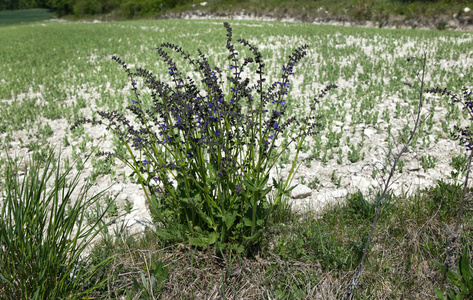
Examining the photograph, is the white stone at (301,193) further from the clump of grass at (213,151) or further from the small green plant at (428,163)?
the small green plant at (428,163)

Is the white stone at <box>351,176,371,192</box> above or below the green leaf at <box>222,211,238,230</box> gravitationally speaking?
below

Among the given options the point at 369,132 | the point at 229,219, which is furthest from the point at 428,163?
the point at 229,219

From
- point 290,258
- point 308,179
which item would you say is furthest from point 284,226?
point 308,179

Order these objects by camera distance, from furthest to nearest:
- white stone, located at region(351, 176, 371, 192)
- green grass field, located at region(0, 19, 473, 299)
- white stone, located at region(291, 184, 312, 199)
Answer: white stone, located at region(351, 176, 371, 192)
white stone, located at region(291, 184, 312, 199)
green grass field, located at region(0, 19, 473, 299)

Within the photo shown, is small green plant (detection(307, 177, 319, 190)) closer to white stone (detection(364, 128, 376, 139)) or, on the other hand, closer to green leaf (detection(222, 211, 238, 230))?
white stone (detection(364, 128, 376, 139))

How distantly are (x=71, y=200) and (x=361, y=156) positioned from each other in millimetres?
4593

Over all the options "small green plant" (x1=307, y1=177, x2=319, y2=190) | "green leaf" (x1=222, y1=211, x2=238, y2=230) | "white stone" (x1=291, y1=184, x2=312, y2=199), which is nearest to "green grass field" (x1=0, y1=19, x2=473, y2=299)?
"small green plant" (x1=307, y1=177, x2=319, y2=190)

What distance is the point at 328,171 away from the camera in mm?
4965

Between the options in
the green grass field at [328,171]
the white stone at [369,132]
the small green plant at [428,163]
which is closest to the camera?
the green grass field at [328,171]

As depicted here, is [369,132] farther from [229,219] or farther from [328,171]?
[229,219]

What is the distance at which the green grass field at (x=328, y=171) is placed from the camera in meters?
2.56

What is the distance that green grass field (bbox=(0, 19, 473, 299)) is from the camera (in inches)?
101

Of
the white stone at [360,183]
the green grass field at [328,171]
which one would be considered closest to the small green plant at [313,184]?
the green grass field at [328,171]

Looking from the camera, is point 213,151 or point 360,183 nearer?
point 213,151
